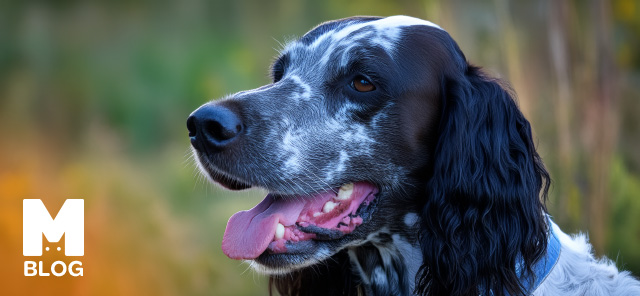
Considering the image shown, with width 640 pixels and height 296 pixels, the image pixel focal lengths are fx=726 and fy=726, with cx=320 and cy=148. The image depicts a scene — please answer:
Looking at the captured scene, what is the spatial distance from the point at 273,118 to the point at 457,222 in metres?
0.81

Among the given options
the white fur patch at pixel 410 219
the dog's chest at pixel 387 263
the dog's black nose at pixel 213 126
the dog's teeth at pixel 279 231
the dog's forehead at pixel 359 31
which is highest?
the dog's forehead at pixel 359 31

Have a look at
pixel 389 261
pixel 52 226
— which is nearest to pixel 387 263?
pixel 389 261

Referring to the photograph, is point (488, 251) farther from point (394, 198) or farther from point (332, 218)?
point (332, 218)

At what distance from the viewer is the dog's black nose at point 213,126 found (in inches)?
102

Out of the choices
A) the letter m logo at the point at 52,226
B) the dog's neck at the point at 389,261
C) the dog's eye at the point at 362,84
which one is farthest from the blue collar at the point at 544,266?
the letter m logo at the point at 52,226

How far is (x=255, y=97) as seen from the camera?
2824 mm

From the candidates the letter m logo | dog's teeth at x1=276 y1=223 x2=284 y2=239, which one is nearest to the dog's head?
dog's teeth at x1=276 y1=223 x2=284 y2=239

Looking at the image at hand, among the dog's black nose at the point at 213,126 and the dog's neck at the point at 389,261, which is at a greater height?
the dog's black nose at the point at 213,126

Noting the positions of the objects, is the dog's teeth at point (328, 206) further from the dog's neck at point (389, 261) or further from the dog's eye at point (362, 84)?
the dog's eye at point (362, 84)

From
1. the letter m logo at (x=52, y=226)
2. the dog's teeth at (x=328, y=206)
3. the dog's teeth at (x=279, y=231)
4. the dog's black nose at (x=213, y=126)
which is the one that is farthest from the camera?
the letter m logo at (x=52, y=226)
